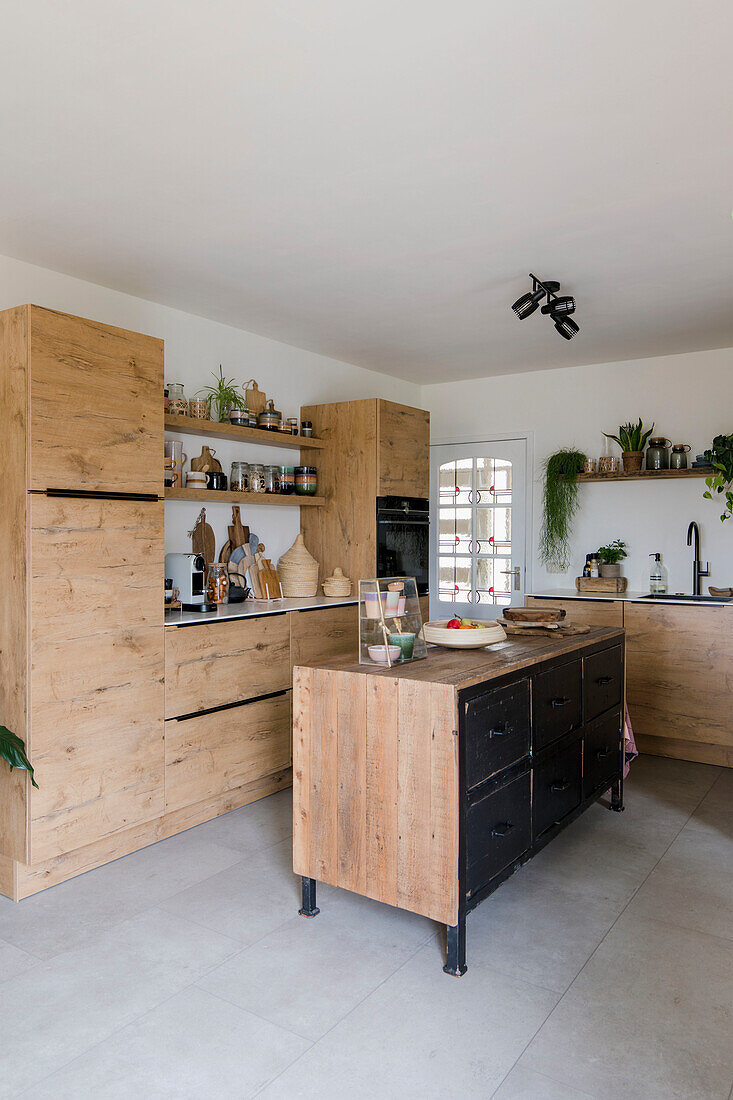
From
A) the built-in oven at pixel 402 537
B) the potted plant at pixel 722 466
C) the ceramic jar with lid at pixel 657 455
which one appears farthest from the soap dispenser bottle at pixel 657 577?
the built-in oven at pixel 402 537

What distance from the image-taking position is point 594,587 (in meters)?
4.96

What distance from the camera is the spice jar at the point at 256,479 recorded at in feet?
14.1

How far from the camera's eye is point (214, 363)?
169 inches

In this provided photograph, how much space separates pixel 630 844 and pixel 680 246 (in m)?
2.55

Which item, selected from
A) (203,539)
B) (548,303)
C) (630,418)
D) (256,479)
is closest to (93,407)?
(203,539)

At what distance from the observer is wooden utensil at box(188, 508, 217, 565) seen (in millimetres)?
A: 4090

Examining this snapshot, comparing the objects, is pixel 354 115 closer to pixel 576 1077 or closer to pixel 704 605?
pixel 576 1077

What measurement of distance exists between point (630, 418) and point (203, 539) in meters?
3.07

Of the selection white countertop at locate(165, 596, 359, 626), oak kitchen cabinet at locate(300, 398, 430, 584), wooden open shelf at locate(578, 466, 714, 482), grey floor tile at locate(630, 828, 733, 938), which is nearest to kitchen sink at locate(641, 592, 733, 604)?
wooden open shelf at locate(578, 466, 714, 482)

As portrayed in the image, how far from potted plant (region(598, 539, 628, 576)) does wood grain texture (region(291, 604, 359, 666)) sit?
188 centimetres

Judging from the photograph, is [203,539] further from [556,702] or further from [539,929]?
[539,929]

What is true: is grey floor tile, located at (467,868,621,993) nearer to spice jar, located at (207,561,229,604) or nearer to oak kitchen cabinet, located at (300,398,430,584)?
spice jar, located at (207,561,229,604)

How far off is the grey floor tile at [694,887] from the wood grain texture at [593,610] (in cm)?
159

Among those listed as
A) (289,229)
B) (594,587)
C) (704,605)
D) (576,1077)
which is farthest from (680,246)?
(576,1077)
